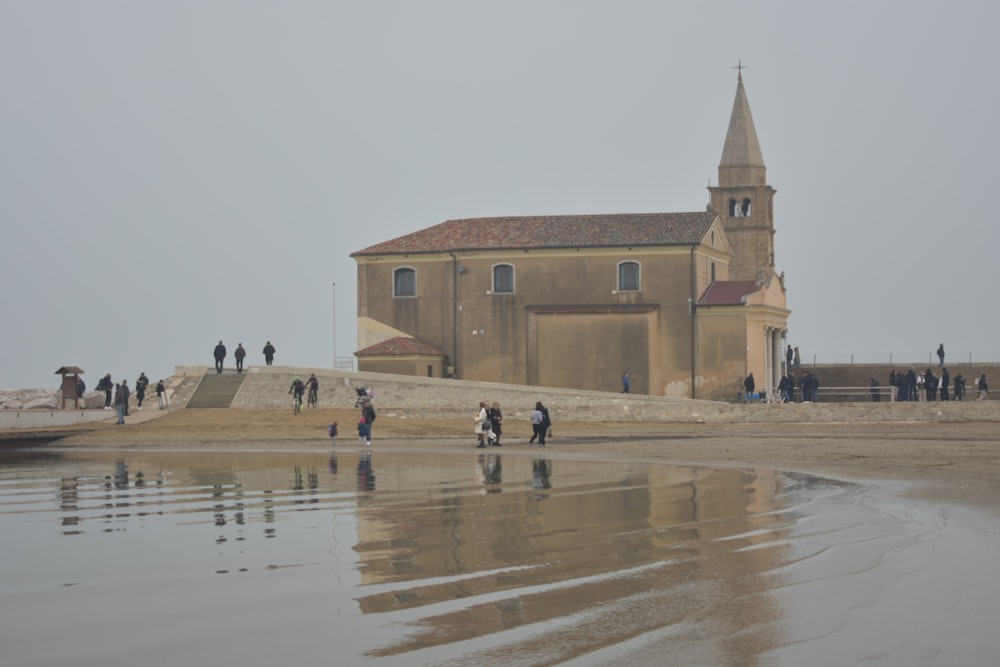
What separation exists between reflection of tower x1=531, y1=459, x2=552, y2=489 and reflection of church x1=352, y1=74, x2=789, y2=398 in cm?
2128

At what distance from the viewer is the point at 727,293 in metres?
49.8

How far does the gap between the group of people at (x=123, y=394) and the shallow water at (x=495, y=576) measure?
20.5 m

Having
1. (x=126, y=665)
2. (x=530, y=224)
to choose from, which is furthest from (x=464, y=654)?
(x=530, y=224)

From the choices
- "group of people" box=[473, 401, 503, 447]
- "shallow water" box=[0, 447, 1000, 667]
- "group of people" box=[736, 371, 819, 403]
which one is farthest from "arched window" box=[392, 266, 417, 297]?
"shallow water" box=[0, 447, 1000, 667]

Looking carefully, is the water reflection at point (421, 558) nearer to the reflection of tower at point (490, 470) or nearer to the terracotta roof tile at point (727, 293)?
the reflection of tower at point (490, 470)

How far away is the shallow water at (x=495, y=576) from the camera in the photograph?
920cm

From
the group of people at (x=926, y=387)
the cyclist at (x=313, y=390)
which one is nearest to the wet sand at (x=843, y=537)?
the cyclist at (x=313, y=390)

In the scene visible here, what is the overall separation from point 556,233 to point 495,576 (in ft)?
132

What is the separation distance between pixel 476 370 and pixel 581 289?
17.1 feet

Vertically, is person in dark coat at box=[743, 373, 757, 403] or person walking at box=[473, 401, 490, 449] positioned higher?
person in dark coat at box=[743, 373, 757, 403]

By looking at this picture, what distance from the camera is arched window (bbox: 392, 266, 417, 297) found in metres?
52.8

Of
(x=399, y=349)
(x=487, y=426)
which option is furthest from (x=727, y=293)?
(x=487, y=426)

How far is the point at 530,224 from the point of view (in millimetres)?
52812

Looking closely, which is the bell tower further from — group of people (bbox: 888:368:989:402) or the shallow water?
the shallow water
